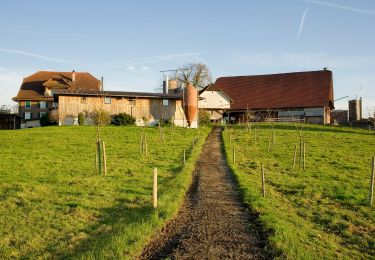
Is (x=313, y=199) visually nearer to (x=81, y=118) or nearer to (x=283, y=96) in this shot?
(x=81, y=118)

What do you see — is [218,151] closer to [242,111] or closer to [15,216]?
[15,216]

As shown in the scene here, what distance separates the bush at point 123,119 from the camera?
47.2 m

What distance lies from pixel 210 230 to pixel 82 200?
5.28 m

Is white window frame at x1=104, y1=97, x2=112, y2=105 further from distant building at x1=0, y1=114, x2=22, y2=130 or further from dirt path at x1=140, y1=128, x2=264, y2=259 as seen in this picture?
dirt path at x1=140, y1=128, x2=264, y2=259

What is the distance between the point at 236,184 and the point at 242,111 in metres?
46.6

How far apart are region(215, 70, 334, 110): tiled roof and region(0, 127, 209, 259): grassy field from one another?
35.8 m

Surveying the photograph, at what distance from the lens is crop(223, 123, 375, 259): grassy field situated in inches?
381

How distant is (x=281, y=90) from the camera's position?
64.2 meters

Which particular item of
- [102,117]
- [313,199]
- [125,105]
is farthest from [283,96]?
[313,199]

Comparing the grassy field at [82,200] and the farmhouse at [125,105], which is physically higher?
the farmhouse at [125,105]

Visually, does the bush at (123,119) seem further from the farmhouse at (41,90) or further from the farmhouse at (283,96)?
the farmhouse at (283,96)

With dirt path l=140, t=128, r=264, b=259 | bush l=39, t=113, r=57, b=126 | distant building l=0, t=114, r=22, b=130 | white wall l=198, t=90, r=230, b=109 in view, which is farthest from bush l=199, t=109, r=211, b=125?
dirt path l=140, t=128, r=264, b=259

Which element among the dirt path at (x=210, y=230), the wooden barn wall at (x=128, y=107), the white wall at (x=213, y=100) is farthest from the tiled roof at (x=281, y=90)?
the dirt path at (x=210, y=230)

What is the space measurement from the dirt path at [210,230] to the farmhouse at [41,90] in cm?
4888
